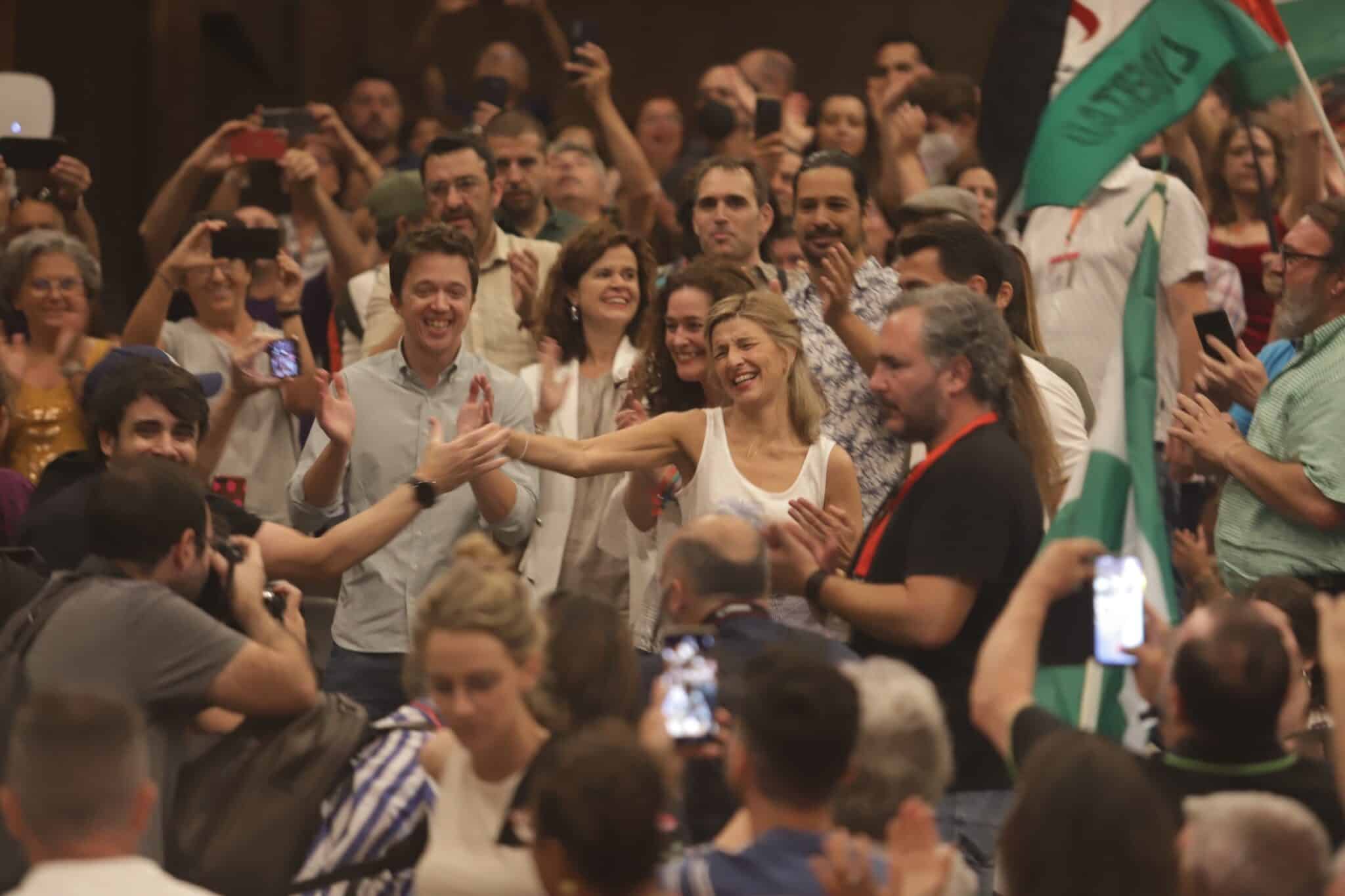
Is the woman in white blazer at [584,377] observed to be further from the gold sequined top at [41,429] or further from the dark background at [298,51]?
the dark background at [298,51]

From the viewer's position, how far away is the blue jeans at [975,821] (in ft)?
12.8

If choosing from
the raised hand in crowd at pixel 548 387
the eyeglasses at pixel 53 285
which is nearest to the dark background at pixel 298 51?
the eyeglasses at pixel 53 285

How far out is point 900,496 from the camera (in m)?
4.06

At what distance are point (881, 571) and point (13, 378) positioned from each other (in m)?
3.07

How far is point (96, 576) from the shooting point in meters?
3.68

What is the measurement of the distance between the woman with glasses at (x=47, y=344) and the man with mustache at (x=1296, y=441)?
3.20 m

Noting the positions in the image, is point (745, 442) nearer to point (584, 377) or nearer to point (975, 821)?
point (584, 377)

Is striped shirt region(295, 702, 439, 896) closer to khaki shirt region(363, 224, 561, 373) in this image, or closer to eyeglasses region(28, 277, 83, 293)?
khaki shirt region(363, 224, 561, 373)

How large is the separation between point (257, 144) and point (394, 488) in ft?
9.16

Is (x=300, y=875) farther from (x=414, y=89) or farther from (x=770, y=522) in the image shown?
(x=414, y=89)

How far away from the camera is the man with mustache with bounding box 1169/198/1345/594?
492cm

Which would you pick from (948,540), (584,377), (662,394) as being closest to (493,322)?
(584,377)

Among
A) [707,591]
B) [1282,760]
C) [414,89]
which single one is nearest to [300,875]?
[707,591]

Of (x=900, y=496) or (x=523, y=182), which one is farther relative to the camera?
(x=523, y=182)
